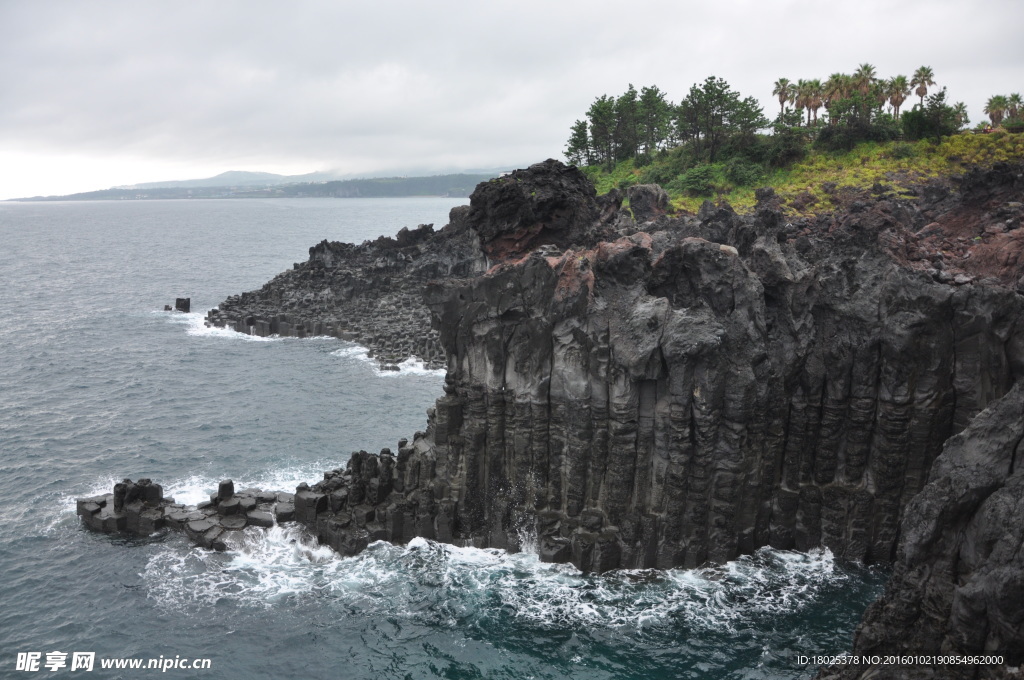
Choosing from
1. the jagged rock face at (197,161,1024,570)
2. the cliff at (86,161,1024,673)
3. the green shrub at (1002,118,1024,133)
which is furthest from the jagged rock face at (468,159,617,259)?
the green shrub at (1002,118,1024,133)

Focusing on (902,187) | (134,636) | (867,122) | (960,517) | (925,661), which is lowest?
(134,636)

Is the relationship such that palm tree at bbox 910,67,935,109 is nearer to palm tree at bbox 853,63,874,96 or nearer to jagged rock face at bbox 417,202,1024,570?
palm tree at bbox 853,63,874,96

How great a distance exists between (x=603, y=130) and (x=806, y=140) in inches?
1247

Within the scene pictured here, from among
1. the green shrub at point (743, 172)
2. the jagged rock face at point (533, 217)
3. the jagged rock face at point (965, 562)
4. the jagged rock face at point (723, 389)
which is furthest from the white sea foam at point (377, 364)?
the jagged rock face at point (965, 562)

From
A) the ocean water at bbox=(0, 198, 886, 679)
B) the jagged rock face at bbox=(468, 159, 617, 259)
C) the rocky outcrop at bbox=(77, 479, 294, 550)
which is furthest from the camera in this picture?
the jagged rock face at bbox=(468, 159, 617, 259)

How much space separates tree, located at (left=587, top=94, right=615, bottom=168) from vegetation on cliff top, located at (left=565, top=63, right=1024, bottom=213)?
19cm

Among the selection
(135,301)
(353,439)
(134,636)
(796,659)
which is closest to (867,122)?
(353,439)

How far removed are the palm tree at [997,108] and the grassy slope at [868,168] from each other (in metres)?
18.3

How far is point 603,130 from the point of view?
358ft

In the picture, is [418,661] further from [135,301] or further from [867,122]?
[135,301]

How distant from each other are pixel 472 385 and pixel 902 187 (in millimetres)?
55260

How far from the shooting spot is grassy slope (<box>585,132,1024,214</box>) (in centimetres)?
7169

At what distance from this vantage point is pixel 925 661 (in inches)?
744

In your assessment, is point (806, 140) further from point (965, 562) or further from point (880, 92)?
point (965, 562)
